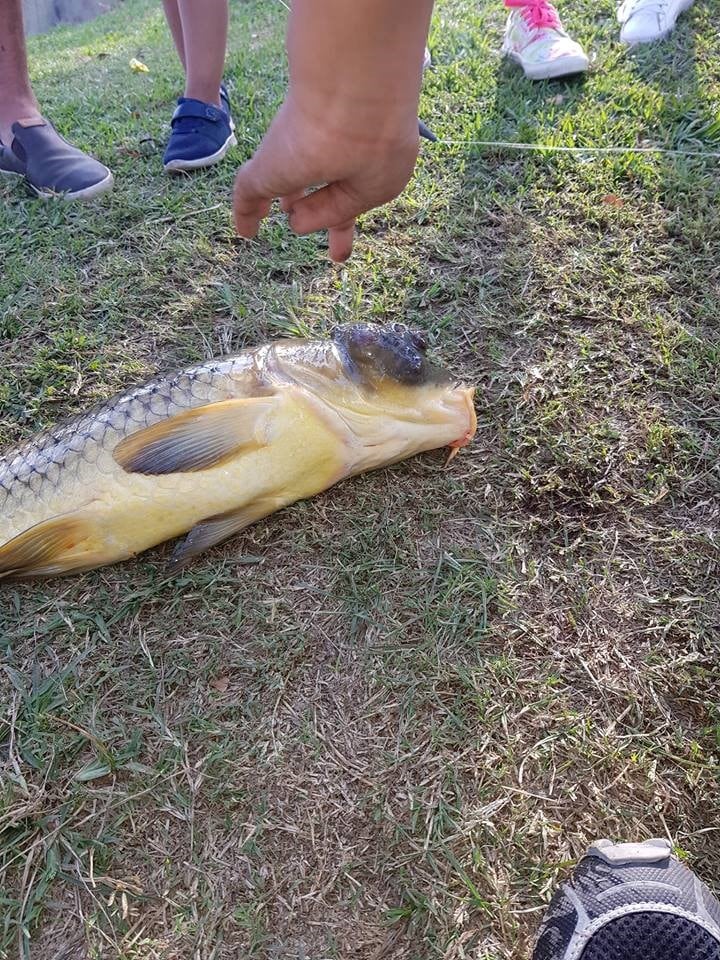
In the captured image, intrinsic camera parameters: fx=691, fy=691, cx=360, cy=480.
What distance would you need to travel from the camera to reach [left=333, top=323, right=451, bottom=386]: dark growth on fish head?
7.29ft

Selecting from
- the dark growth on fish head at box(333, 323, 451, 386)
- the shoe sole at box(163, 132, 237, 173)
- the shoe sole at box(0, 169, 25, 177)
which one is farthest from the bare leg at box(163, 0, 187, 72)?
the dark growth on fish head at box(333, 323, 451, 386)

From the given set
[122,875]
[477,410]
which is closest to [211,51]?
[477,410]

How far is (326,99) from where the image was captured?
1.16 meters

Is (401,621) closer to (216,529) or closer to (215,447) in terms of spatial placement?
(216,529)

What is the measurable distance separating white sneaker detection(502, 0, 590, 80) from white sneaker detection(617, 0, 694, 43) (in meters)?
0.33

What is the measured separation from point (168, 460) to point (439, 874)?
51.6 inches

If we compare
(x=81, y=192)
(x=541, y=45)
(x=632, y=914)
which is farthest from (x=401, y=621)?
(x=541, y=45)

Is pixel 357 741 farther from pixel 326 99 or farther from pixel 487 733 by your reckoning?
pixel 326 99

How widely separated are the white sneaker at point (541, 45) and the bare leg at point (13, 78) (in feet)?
8.84

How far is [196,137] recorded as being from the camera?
3.52 meters

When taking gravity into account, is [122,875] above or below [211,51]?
below

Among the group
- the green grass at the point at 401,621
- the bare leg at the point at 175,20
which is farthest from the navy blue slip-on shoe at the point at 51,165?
the bare leg at the point at 175,20

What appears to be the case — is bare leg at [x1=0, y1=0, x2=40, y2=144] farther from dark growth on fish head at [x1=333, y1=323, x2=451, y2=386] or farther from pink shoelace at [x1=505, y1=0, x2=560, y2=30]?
pink shoelace at [x1=505, y1=0, x2=560, y2=30]

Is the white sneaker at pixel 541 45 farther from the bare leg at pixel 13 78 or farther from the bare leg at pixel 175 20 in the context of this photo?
the bare leg at pixel 13 78
